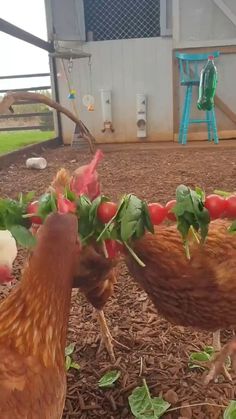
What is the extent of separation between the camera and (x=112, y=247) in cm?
132

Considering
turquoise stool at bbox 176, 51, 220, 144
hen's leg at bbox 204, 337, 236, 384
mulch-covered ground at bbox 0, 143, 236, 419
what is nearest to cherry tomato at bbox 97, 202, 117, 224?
hen's leg at bbox 204, 337, 236, 384

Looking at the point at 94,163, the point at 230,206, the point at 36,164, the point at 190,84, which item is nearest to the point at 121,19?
the point at 190,84

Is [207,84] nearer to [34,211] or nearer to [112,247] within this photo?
[112,247]

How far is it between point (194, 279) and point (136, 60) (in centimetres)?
669

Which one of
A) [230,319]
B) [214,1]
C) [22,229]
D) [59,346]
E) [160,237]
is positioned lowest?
[230,319]

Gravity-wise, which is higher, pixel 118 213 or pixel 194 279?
pixel 118 213

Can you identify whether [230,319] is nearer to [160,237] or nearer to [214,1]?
[160,237]

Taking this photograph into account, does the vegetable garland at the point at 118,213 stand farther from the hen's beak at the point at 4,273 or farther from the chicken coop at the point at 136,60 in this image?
the chicken coop at the point at 136,60

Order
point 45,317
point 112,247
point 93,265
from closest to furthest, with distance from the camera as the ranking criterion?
point 45,317 < point 112,247 < point 93,265

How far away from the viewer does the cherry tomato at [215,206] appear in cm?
111

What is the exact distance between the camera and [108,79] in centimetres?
756

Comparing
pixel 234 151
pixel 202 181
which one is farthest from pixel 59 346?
pixel 234 151

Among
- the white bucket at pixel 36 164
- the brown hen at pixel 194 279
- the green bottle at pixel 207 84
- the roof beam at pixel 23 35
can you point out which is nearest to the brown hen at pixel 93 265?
the brown hen at pixel 194 279

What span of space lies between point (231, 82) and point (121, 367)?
21.5ft
